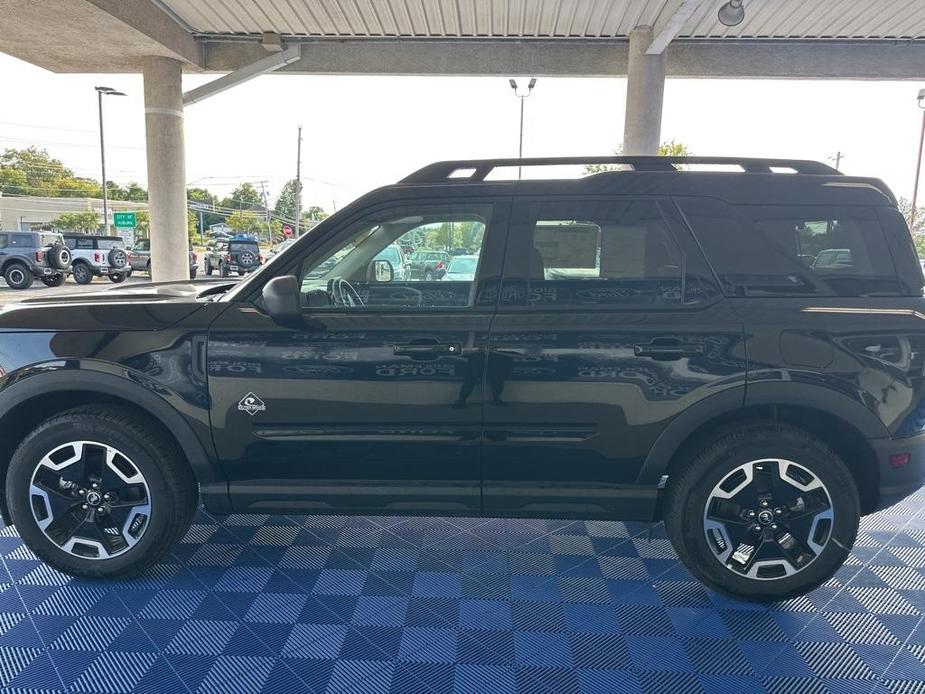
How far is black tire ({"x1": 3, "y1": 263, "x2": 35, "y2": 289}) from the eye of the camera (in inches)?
738

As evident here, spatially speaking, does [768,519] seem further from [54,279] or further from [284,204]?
[284,204]

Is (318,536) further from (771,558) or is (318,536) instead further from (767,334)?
(767,334)

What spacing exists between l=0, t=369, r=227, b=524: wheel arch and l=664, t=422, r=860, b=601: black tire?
2.05 metres

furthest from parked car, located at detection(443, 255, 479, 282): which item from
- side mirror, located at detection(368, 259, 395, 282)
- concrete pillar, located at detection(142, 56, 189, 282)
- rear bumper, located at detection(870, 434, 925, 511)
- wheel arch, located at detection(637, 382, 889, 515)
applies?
concrete pillar, located at detection(142, 56, 189, 282)

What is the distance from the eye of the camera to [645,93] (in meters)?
9.92

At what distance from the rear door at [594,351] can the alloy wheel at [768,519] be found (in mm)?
329

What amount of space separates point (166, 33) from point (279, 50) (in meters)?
1.79

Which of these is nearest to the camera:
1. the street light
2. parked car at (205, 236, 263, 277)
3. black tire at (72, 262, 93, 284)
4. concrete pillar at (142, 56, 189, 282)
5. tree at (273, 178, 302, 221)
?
the street light

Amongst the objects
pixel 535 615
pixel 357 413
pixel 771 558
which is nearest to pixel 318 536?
pixel 357 413

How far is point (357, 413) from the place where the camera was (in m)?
2.69

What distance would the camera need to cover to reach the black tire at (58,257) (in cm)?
1927

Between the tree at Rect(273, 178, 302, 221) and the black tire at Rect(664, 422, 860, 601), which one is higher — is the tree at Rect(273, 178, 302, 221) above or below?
above

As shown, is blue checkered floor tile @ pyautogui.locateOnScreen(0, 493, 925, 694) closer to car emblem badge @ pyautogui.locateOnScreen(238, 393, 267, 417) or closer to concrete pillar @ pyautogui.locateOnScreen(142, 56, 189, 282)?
car emblem badge @ pyautogui.locateOnScreen(238, 393, 267, 417)

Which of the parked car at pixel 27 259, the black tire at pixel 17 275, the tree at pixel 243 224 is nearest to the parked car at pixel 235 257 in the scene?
the parked car at pixel 27 259
